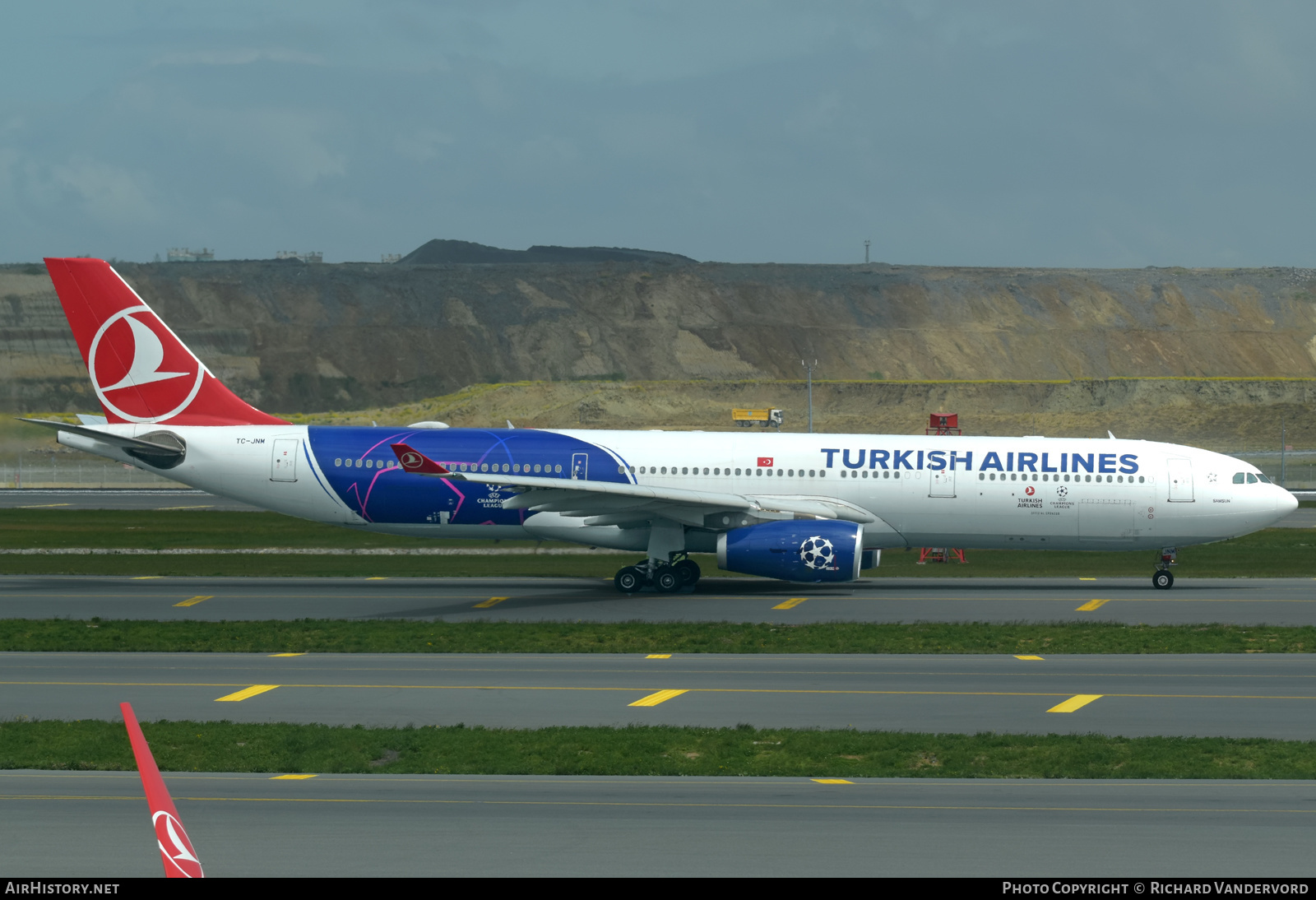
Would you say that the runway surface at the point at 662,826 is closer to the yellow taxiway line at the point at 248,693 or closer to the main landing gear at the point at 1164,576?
the yellow taxiway line at the point at 248,693

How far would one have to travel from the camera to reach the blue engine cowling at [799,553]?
29.8 meters

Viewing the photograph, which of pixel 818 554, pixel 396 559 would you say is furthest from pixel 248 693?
pixel 396 559

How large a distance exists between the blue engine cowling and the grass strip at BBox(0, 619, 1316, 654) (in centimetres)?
364

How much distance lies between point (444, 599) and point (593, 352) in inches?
4419

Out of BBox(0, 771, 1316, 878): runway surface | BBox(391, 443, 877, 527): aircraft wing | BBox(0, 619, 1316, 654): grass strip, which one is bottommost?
BBox(0, 771, 1316, 878): runway surface

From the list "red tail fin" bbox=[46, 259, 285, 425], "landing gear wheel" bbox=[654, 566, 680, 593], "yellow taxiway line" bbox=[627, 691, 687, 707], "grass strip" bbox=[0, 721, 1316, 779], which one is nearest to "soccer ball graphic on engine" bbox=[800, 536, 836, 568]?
"landing gear wheel" bbox=[654, 566, 680, 593]

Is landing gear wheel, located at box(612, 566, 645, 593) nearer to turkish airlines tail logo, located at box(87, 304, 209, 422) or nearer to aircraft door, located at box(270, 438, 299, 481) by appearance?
aircraft door, located at box(270, 438, 299, 481)

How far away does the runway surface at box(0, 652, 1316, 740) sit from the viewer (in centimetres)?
1783

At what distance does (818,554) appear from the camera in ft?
97.8

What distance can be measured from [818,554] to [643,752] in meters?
14.8

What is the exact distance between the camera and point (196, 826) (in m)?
12.4

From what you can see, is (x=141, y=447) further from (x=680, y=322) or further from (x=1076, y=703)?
(x=680, y=322)

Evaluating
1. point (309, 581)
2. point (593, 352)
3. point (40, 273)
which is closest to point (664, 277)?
point (593, 352)

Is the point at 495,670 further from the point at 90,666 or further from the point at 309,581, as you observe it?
the point at 309,581
